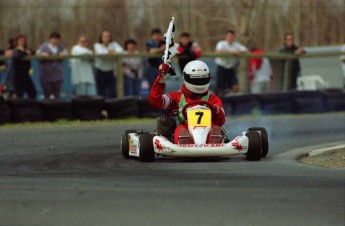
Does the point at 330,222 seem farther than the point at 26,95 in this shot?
No

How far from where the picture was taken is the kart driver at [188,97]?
11602 millimetres

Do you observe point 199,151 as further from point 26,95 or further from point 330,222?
point 26,95

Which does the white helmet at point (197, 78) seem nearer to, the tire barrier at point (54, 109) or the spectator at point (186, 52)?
the tire barrier at point (54, 109)

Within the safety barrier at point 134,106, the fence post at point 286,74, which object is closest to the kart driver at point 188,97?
the safety barrier at point 134,106

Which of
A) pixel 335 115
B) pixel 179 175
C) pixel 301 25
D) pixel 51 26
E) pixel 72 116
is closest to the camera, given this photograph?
pixel 179 175

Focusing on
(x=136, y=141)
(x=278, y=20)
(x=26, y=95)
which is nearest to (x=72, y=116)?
(x=26, y=95)

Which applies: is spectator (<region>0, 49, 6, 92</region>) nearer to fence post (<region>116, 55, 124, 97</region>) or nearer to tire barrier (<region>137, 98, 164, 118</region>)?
fence post (<region>116, 55, 124, 97</region>)

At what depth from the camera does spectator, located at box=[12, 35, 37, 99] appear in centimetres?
1886

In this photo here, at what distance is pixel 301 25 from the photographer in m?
26.8

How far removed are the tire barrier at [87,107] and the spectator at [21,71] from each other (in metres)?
1.12

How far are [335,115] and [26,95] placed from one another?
549cm

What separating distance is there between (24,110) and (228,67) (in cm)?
450

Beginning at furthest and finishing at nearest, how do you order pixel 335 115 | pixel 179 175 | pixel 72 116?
pixel 335 115 < pixel 72 116 < pixel 179 175

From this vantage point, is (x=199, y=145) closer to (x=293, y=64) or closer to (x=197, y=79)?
(x=197, y=79)
